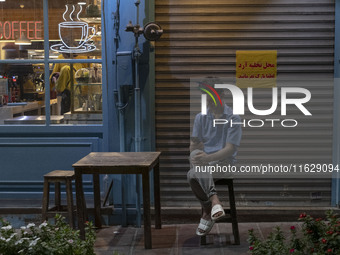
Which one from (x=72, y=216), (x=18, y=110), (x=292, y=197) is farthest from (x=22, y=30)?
(x=292, y=197)

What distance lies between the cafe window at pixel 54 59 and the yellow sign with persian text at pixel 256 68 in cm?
178

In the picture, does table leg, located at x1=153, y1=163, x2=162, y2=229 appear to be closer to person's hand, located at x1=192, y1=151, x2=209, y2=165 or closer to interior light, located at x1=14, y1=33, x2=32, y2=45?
person's hand, located at x1=192, y1=151, x2=209, y2=165

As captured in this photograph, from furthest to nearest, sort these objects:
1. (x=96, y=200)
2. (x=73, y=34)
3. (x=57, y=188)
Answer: (x=73, y=34), (x=96, y=200), (x=57, y=188)

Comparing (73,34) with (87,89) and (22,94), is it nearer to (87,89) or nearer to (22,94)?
(87,89)

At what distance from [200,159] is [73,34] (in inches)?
91.2

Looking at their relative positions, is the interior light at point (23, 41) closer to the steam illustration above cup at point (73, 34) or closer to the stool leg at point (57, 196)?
the steam illustration above cup at point (73, 34)

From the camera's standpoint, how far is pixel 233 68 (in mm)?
7898

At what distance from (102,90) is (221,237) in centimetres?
236

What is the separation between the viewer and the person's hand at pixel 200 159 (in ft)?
23.2

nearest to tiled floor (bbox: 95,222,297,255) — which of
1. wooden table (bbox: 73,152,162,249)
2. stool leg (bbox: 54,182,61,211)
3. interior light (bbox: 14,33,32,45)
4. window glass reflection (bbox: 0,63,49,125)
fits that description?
wooden table (bbox: 73,152,162,249)

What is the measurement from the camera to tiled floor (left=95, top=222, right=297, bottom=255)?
682cm

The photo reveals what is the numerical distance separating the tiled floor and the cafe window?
152 centimetres

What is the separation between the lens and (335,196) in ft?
26.1

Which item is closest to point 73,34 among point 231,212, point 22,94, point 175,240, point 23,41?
point 23,41
